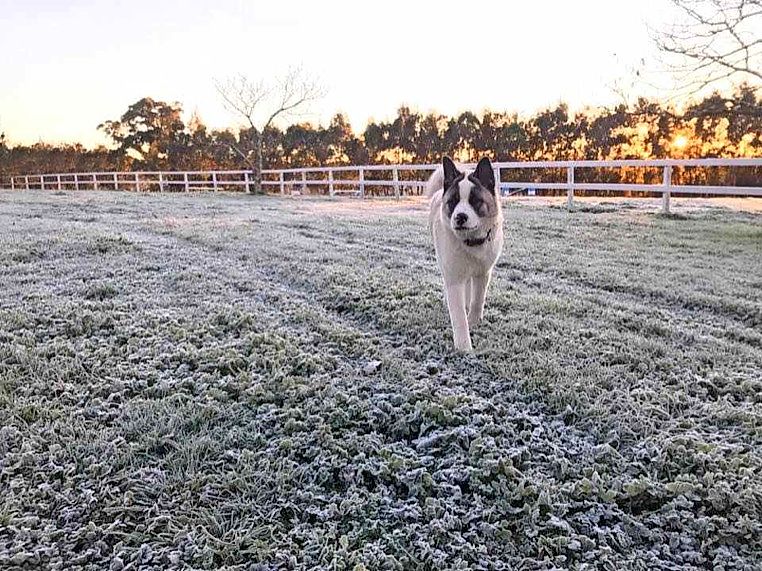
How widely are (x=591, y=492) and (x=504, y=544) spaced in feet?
1.42

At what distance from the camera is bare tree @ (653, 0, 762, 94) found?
8.27 m

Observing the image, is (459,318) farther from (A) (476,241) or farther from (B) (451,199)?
(B) (451,199)

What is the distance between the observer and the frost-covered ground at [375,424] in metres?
1.73

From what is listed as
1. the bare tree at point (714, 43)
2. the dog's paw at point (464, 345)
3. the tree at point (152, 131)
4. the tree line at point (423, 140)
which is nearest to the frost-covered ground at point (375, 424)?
the dog's paw at point (464, 345)

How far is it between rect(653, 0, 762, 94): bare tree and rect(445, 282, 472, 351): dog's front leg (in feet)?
26.3

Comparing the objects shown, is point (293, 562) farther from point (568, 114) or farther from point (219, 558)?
point (568, 114)

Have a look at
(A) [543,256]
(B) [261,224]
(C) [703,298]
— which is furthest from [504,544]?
(B) [261,224]

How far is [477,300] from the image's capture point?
369 centimetres

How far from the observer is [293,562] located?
5.39ft

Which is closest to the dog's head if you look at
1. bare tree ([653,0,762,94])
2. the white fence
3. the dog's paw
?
the dog's paw

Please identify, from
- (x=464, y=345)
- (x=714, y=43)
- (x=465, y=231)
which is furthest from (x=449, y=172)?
(x=714, y=43)

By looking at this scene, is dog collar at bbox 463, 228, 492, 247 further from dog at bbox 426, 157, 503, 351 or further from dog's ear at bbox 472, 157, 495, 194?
dog's ear at bbox 472, 157, 495, 194

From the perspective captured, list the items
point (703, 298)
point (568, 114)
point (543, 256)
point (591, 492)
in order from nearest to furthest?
point (591, 492), point (703, 298), point (543, 256), point (568, 114)

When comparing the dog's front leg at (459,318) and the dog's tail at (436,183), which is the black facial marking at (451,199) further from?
the dog's tail at (436,183)
